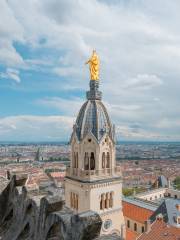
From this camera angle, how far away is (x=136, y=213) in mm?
45688

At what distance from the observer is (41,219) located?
4902 millimetres

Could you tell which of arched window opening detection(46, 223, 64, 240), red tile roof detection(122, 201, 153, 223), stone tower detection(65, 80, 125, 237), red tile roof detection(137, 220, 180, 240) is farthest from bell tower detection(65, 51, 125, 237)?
arched window opening detection(46, 223, 64, 240)

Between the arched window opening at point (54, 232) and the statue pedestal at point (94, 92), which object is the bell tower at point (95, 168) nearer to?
the statue pedestal at point (94, 92)

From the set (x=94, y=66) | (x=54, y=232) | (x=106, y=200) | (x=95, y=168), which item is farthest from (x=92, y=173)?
(x=54, y=232)

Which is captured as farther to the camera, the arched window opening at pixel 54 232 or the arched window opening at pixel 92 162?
the arched window opening at pixel 92 162

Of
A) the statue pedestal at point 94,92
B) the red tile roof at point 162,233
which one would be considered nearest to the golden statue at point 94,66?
the statue pedestal at point 94,92

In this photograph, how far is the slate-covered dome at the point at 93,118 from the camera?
93.2 ft

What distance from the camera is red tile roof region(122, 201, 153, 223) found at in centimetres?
4435

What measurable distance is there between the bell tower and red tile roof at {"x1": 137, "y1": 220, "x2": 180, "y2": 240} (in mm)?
3924

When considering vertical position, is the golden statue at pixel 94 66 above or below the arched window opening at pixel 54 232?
above

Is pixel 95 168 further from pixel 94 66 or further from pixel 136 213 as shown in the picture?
pixel 136 213

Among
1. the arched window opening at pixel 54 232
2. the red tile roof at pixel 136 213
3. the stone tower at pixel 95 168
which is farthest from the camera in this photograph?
the red tile roof at pixel 136 213

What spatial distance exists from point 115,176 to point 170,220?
60.3 feet

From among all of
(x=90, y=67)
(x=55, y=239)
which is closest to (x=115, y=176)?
(x=90, y=67)
